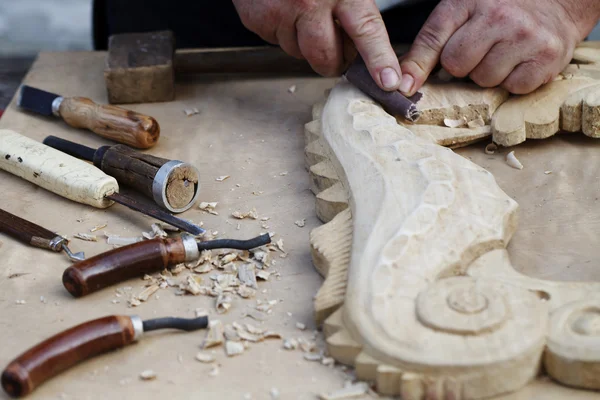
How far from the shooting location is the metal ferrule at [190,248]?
6.39ft

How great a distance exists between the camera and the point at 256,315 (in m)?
1.79

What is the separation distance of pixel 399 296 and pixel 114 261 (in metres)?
0.72

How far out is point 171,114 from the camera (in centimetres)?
292

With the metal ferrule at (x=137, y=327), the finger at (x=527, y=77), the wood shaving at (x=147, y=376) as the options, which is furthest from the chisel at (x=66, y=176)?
the finger at (x=527, y=77)

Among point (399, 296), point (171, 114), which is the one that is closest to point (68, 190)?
point (171, 114)

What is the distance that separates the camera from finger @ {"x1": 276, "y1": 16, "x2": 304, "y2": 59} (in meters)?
2.65

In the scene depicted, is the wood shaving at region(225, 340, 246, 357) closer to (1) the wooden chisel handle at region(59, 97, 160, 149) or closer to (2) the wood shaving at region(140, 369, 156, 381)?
(2) the wood shaving at region(140, 369, 156, 381)

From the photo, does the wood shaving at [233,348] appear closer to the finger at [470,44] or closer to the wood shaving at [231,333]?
the wood shaving at [231,333]

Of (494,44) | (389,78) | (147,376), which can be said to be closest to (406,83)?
(389,78)

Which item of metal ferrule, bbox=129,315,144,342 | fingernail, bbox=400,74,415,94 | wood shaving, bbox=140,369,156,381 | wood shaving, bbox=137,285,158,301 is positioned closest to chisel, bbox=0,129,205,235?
wood shaving, bbox=137,285,158,301

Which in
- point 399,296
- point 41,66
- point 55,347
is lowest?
point 41,66

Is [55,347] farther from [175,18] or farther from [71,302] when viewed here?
[175,18]

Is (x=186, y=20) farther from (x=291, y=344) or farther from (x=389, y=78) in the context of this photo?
(x=291, y=344)

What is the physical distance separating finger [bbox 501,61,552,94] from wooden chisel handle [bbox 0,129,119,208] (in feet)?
4.32
